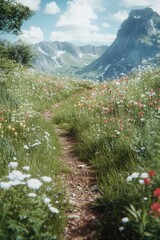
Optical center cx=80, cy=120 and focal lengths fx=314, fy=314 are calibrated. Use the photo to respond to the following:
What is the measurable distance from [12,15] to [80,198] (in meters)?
9.45

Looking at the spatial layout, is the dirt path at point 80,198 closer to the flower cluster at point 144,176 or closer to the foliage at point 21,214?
the foliage at point 21,214

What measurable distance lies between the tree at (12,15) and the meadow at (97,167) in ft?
5.36

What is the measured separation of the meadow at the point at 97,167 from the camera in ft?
12.1

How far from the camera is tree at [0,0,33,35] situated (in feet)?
41.5

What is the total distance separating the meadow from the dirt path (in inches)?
7.2

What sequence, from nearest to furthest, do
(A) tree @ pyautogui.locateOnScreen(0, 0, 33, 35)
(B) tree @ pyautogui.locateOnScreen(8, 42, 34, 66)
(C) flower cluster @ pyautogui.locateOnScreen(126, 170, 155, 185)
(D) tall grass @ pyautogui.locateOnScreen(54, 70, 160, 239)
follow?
1. (C) flower cluster @ pyautogui.locateOnScreen(126, 170, 155, 185)
2. (D) tall grass @ pyautogui.locateOnScreen(54, 70, 160, 239)
3. (A) tree @ pyautogui.locateOnScreen(0, 0, 33, 35)
4. (B) tree @ pyautogui.locateOnScreen(8, 42, 34, 66)

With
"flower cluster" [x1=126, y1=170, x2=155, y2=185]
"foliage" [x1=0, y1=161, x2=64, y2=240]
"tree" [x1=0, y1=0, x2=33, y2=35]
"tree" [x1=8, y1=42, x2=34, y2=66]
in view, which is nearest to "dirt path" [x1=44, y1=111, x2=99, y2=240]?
"foliage" [x1=0, y1=161, x2=64, y2=240]

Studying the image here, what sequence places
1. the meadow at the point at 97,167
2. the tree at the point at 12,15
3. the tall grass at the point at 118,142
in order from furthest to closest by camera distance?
1. the tree at the point at 12,15
2. the tall grass at the point at 118,142
3. the meadow at the point at 97,167

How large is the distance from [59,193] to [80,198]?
61 cm

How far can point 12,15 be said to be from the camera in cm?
1303

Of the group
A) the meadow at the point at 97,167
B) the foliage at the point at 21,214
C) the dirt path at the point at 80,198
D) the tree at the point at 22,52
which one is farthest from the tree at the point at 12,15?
the tree at the point at 22,52

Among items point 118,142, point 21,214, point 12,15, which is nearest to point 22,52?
point 12,15

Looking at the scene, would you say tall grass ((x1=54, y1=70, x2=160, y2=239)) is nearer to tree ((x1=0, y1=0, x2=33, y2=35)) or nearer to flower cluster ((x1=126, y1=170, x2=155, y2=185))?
flower cluster ((x1=126, y1=170, x2=155, y2=185))

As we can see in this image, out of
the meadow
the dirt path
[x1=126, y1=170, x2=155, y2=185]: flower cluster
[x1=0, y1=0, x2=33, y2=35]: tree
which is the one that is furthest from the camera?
[x1=0, y1=0, x2=33, y2=35]: tree
